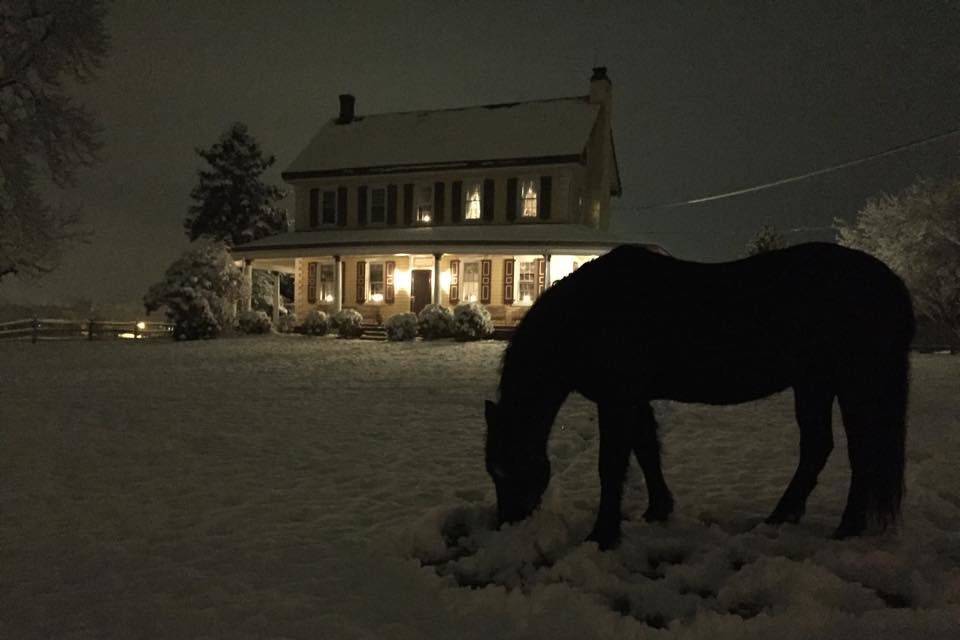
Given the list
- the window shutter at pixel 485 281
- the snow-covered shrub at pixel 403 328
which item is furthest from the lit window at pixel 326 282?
the window shutter at pixel 485 281

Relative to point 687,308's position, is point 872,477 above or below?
below

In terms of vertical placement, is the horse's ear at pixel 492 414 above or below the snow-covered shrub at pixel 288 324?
below

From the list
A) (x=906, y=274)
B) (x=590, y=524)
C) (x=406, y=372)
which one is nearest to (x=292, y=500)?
(x=590, y=524)

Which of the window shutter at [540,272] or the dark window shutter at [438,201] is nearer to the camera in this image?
the window shutter at [540,272]

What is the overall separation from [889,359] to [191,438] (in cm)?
726

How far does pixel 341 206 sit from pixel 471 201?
6074mm

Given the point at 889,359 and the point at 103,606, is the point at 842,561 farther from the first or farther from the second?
the point at 103,606

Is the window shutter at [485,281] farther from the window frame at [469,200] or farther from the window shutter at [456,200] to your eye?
the window shutter at [456,200]

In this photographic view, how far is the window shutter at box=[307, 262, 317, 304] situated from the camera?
1043 inches

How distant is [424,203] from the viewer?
84.4 ft

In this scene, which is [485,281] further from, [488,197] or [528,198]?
[528,198]

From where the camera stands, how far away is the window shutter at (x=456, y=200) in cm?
2517

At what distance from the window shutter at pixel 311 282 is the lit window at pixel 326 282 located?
0.29 metres

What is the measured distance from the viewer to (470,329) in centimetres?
2030
